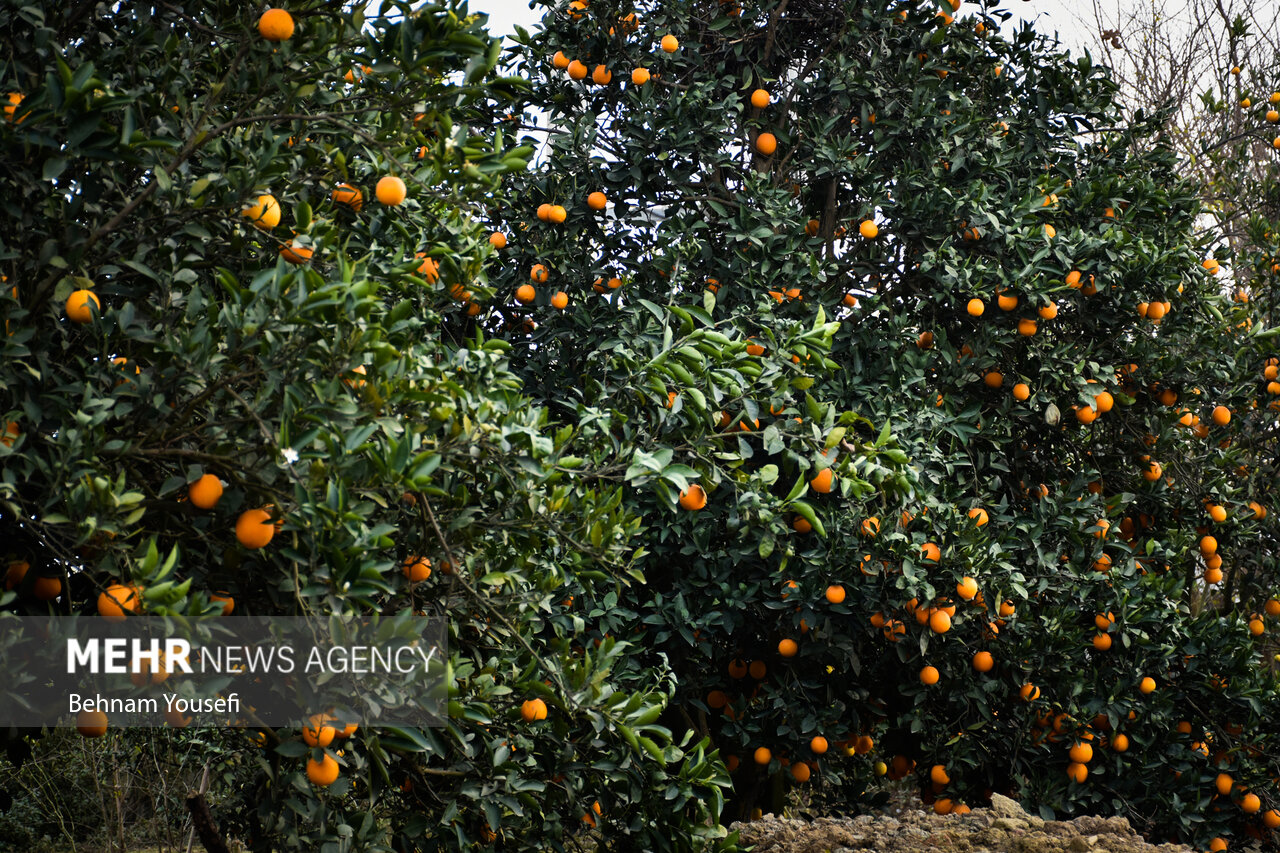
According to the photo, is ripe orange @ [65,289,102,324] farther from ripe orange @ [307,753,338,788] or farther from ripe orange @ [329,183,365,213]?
ripe orange @ [307,753,338,788]

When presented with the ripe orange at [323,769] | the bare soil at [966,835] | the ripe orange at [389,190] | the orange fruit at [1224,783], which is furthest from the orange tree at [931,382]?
the ripe orange at [323,769]

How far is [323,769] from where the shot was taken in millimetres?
2160

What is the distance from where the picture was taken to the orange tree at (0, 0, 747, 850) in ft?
6.45

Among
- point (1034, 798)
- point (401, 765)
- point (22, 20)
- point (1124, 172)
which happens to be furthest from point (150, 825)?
point (1124, 172)

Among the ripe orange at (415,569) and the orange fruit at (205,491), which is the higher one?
the orange fruit at (205,491)

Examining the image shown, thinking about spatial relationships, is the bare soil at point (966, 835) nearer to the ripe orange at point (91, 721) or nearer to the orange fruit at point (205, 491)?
the ripe orange at point (91, 721)

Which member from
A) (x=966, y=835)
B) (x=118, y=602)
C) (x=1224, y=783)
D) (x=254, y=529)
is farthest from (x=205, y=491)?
(x=1224, y=783)

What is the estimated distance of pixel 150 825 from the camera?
6.60m

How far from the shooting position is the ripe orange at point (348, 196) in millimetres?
2654

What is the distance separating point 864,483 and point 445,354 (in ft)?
4.19

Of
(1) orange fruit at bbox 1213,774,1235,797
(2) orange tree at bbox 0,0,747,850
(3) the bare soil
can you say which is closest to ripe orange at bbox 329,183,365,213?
(2) orange tree at bbox 0,0,747,850

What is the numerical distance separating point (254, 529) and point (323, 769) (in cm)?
55

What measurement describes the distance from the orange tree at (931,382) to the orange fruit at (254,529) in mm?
1948

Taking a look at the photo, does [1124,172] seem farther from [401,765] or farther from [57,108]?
[57,108]
